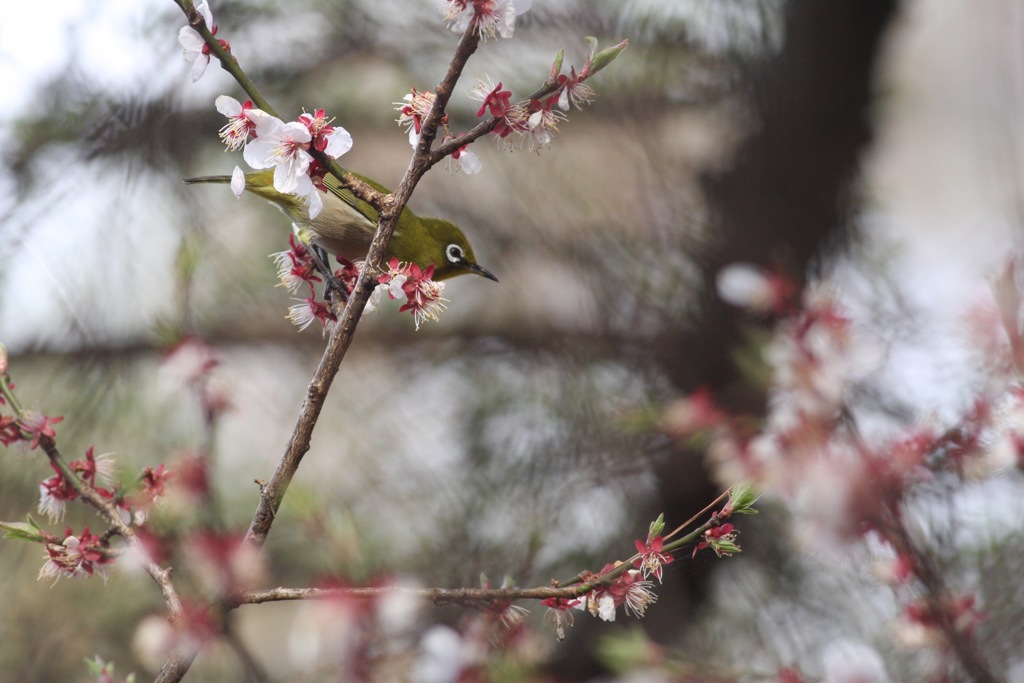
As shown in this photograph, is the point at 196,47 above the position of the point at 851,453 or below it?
above

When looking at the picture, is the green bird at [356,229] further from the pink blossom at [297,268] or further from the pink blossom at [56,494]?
the pink blossom at [56,494]

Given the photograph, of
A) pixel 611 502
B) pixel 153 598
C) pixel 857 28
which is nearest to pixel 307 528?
pixel 611 502

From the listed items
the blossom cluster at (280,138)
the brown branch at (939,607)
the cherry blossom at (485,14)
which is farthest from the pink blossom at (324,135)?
the brown branch at (939,607)

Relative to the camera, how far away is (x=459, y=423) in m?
1.95

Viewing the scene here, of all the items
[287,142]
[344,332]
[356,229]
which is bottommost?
[344,332]

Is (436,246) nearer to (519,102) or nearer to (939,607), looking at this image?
(519,102)

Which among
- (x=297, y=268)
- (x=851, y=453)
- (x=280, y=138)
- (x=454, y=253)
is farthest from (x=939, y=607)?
(x=454, y=253)

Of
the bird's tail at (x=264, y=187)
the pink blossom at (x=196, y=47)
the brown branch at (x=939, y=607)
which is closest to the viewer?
the brown branch at (x=939, y=607)

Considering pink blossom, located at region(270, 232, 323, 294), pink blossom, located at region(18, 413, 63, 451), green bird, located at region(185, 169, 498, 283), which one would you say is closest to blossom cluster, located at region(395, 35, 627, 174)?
pink blossom, located at region(270, 232, 323, 294)

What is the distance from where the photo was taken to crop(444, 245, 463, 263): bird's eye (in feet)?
3.95

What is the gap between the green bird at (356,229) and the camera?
113cm

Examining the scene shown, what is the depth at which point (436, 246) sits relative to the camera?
3.96ft

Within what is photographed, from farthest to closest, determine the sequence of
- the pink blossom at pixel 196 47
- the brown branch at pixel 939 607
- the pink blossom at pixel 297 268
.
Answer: the pink blossom at pixel 297 268, the pink blossom at pixel 196 47, the brown branch at pixel 939 607

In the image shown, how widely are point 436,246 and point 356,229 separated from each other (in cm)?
12
